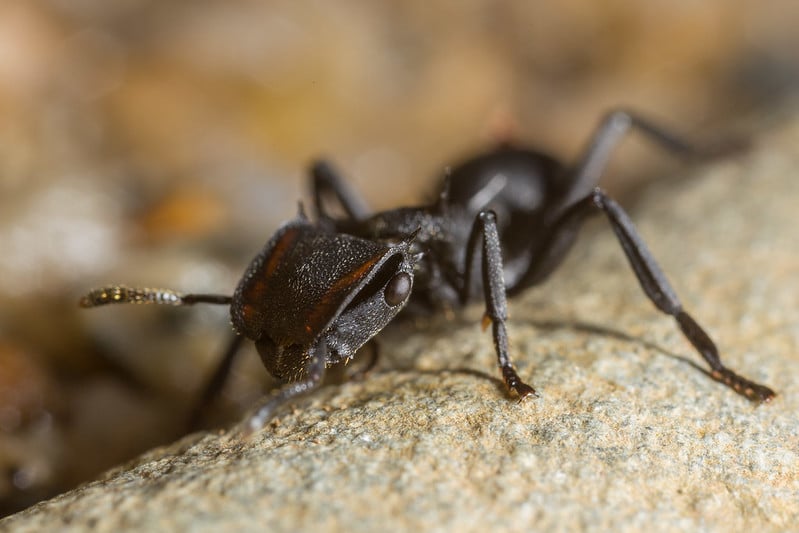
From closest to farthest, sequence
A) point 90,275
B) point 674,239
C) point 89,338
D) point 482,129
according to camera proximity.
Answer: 1. point 674,239
2. point 89,338
3. point 90,275
4. point 482,129

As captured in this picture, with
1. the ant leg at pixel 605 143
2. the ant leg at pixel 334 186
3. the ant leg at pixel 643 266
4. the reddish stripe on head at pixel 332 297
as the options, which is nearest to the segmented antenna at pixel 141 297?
the reddish stripe on head at pixel 332 297

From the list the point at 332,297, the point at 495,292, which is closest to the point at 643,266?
the point at 495,292

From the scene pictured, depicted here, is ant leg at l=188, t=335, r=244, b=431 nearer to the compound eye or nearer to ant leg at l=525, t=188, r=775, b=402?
the compound eye

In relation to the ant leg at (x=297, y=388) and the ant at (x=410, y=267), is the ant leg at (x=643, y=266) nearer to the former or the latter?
the ant at (x=410, y=267)

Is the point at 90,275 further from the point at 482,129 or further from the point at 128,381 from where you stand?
the point at 482,129

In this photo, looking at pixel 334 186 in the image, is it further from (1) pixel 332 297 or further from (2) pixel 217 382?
(1) pixel 332 297

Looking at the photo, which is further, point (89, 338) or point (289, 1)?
point (289, 1)

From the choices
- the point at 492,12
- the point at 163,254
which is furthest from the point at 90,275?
the point at 492,12
